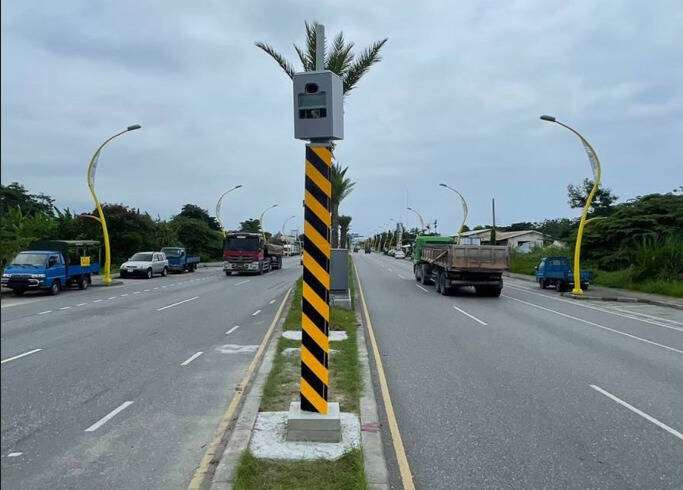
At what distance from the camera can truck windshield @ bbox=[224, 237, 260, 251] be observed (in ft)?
126

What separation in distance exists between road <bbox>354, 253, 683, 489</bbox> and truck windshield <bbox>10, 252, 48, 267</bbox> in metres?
15.6

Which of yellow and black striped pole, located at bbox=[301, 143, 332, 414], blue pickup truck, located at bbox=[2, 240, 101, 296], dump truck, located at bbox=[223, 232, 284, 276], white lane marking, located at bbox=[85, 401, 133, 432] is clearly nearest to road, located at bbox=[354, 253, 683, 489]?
yellow and black striped pole, located at bbox=[301, 143, 332, 414]

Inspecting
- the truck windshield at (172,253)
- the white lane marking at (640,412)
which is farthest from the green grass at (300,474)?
the truck windshield at (172,253)

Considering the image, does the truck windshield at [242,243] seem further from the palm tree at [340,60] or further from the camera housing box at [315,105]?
the camera housing box at [315,105]

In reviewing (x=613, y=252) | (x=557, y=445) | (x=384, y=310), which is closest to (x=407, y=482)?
(x=557, y=445)

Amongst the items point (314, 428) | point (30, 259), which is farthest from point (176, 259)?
point (314, 428)

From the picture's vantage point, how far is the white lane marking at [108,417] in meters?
6.35

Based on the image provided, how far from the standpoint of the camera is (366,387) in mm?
8125

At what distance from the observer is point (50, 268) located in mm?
23297

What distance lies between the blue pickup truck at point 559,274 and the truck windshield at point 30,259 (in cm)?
2403

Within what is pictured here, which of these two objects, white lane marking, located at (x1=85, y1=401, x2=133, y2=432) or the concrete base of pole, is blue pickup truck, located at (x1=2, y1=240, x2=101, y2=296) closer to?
white lane marking, located at (x1=85, y1=401, x2=133, y2=432)

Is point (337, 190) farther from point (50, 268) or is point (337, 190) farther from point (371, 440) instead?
point (371, 440)

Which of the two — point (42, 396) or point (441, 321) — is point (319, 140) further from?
point (441, 321)

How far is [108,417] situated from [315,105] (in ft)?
14.6
